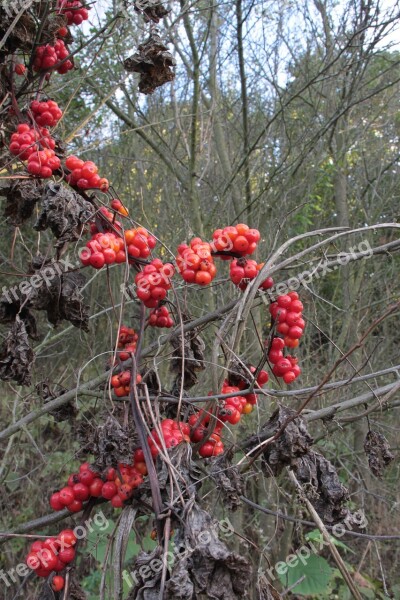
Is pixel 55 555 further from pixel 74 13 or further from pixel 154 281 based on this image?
pixel 74 13

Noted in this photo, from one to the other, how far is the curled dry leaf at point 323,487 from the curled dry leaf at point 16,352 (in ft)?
2.41

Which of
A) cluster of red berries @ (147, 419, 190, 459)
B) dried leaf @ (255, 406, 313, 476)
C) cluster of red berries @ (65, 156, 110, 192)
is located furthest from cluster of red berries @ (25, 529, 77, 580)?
cluster of red berries @ (65, 156, 110, 192)

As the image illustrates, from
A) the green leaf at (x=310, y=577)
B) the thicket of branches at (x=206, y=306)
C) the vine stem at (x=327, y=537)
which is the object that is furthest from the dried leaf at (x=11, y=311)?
the green leaf at (x=310, y=577)

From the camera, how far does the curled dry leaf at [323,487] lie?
1.19 m

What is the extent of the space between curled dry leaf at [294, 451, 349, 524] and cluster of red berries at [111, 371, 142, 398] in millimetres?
460

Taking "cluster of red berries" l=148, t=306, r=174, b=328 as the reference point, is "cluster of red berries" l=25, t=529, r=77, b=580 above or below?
below

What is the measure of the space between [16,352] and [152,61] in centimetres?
97

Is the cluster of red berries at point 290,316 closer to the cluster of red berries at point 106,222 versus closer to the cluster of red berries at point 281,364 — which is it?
the cluster of red berries at point 281,364

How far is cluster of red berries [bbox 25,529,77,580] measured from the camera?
1.23 metres

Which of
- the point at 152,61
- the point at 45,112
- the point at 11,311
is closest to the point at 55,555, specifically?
the point at 11,311

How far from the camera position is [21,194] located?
4.41 ft

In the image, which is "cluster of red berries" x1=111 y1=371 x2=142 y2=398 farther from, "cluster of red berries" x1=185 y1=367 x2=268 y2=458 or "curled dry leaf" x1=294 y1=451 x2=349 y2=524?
"curled dry leaf" x1=294 y1=451 x2=349 y2=524

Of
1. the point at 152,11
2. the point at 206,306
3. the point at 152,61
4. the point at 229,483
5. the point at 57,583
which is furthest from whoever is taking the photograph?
the point at 206,306

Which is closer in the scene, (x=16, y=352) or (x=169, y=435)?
(x=169, y=435)
